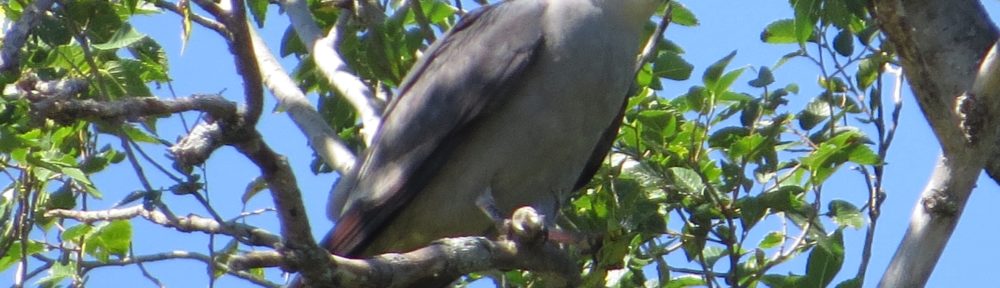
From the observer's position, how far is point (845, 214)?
4.59m

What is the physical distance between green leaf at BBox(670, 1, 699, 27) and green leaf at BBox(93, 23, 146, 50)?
6.40ft

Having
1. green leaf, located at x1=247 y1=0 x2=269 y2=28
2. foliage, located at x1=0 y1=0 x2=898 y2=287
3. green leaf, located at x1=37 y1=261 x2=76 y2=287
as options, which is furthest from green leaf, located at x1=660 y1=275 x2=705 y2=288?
green leaf, located at x1=37 y1=261 x2=76 y2=287

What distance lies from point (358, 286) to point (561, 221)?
2.13m

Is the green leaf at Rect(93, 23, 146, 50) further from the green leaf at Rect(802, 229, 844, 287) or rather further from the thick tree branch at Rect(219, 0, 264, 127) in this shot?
the green leaf at Rect(802, 229, 844, 287)

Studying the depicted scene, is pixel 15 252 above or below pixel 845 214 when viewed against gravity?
above

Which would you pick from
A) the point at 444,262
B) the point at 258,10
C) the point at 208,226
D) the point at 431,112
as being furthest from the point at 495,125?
the point at 208,226

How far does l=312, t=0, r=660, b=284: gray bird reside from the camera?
482 centimetres

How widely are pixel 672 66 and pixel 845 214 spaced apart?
84cm

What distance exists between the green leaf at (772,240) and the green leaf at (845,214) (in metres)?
0.50

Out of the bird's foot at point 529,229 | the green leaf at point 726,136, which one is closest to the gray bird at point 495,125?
the green leaf at point 726,136

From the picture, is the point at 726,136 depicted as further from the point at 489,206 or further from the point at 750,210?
the point at 489,206

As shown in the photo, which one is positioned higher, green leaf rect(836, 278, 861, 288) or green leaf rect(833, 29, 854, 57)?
green leaf rect(833, 29, 854, 57)

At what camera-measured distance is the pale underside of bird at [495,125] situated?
4820 mm

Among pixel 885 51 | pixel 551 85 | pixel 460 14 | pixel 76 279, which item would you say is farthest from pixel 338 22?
pixel 885 51
